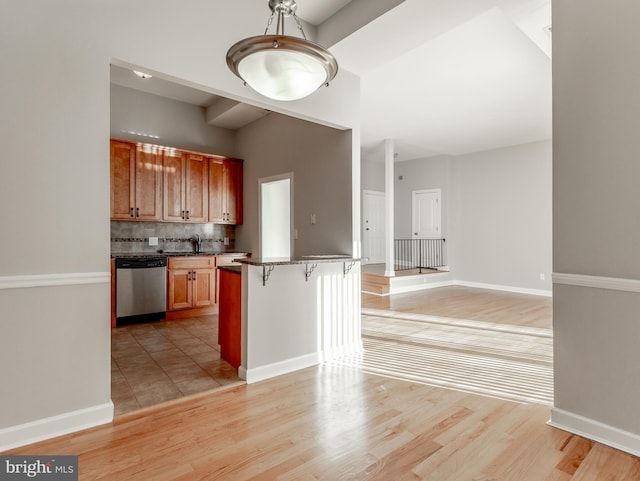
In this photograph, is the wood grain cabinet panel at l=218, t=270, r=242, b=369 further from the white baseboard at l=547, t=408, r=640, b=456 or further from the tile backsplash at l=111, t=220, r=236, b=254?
the tile backsplash at l=111, t=220, r=236, b=254

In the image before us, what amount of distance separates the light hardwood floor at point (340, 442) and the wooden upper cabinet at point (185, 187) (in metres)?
3.43

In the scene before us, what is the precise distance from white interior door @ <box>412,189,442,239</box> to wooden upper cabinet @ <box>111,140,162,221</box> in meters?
6.45

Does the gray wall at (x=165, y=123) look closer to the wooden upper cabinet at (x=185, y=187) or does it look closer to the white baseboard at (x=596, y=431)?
the wooden upper cabinet at (x=185, y=187)

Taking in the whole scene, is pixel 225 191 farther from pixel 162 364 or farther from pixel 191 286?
pixel 162 364

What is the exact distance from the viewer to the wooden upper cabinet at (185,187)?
5270mm

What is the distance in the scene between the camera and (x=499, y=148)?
7887 millimetres

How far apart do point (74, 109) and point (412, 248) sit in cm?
849

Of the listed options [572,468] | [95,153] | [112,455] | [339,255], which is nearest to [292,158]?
[339,255]

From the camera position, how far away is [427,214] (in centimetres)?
910

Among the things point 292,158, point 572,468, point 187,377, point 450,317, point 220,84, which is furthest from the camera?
point 450,317

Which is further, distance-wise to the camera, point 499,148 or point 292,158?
point 499,148

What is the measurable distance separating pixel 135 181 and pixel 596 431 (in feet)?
18.0

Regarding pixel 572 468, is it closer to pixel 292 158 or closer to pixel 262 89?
pixel 262 89

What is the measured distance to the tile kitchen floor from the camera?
2.67m
